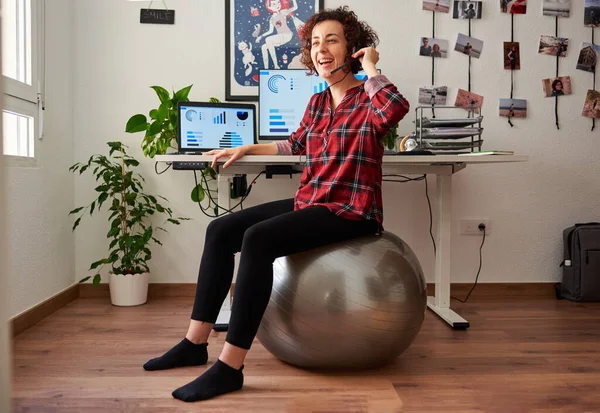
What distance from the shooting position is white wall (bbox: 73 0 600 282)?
8.93 feet

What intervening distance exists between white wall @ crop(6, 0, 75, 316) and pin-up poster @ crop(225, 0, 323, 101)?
0.81m

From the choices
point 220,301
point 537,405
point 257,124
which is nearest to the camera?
point 537,405

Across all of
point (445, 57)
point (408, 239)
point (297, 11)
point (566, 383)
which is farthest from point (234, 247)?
point (445, 57)

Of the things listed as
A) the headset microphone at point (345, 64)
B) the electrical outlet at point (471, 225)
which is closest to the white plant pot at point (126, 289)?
the headset microphone at point (345, 64)

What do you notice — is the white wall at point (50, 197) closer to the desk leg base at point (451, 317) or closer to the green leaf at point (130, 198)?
the green leaf at point (130, 198)

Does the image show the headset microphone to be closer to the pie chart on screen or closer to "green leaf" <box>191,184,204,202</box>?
the pie chart on screen

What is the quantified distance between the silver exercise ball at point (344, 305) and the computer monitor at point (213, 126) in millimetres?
934

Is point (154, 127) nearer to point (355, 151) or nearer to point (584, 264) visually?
point (355, 151)

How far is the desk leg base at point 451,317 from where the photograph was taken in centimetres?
217

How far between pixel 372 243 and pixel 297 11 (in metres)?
1.60

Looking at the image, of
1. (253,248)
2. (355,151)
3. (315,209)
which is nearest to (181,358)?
(253,248)

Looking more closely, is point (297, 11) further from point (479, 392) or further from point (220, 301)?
point (479, 392)

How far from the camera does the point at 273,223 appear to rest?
4.95 ft

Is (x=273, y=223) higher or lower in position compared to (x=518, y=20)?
lower
